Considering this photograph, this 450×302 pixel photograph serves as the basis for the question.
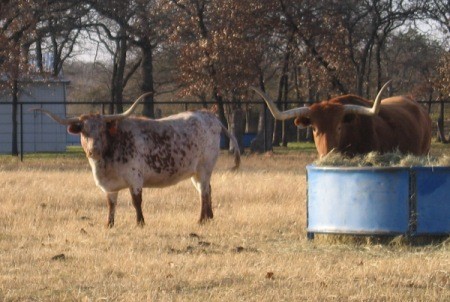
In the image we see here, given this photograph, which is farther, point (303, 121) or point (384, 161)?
point (303, 121)

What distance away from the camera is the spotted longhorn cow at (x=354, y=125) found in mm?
12633

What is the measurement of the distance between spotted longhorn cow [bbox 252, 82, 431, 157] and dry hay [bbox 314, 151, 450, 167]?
875mm

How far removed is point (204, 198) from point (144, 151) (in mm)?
1010

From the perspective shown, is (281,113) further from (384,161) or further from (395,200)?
(395,200)

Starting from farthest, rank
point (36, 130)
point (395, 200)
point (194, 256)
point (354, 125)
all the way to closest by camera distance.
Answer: point (36, 130) → point (354, 125) → point (395, 200) → point (194, 256)

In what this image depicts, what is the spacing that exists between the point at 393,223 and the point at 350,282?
8.07 ft

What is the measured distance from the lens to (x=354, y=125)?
516 inches

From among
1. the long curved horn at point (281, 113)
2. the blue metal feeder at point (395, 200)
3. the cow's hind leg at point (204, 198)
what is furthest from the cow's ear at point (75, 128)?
the blue metal feeder at point (395, 200)

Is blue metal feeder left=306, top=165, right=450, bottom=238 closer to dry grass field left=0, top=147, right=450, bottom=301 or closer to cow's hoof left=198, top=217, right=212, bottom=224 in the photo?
dry grass field left=0, top=147, right=450, bottom=301

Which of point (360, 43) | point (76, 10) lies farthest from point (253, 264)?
point (76, 10)

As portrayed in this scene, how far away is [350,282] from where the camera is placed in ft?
28.0

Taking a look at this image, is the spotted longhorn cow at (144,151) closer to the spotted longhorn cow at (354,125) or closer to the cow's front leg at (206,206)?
the cow's front leg at (206,206)

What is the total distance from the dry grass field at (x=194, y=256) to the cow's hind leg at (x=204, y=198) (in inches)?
7.8

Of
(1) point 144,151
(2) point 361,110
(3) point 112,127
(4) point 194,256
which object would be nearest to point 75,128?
(3) point 112,127
